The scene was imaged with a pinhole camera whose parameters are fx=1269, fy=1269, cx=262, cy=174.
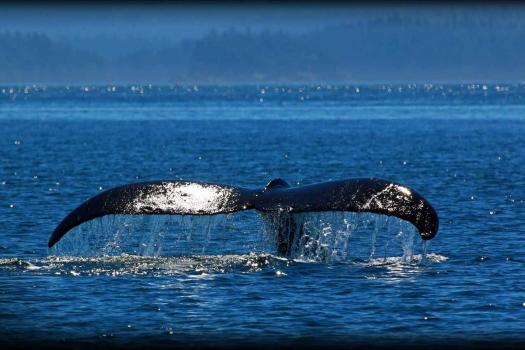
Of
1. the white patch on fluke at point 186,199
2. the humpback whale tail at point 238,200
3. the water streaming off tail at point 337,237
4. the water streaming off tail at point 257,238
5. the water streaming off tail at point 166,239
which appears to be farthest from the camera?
the water streaming off tail at point 166,239

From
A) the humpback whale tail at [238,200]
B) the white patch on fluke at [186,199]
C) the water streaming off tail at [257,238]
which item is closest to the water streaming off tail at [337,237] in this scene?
the water streaming off tail at [257,238]

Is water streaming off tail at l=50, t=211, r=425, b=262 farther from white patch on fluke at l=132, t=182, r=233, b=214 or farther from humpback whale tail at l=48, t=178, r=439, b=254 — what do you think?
white patch on fluke at l=132, t=182, r=233, b=214

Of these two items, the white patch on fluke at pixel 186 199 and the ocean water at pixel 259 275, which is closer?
the ocean water at pixel 259 275

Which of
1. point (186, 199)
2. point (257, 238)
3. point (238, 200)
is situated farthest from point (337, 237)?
point (186, 199)

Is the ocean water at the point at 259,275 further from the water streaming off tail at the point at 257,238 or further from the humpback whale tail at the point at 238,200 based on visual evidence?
the humpback whale tail at the point at 238,200

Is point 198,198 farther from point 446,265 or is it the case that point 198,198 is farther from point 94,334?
point 446,265

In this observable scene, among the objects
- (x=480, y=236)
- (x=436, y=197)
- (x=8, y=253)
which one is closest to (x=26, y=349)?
(x=8, y=253)

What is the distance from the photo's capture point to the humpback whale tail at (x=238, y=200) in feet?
40.4

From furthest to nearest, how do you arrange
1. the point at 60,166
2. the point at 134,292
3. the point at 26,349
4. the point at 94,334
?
the point at 60,166, the point at 134,292, the point at 94,334, the point at 26,349

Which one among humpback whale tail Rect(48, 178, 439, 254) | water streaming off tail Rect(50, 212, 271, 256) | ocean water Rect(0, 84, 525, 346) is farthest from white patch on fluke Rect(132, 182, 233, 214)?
water streaming off tail Rect(50, 212, 271, 256)

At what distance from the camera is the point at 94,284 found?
48.9 ft

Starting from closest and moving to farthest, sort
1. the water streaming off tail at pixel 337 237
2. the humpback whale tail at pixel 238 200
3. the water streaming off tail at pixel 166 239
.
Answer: the humpback whale tail at pixel 238 200
the water streaming off tail at pixel 337 237
the water streaming off tail at pixel 166 239

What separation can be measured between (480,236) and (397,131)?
5063cm

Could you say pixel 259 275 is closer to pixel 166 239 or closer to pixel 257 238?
pixel 257 238
